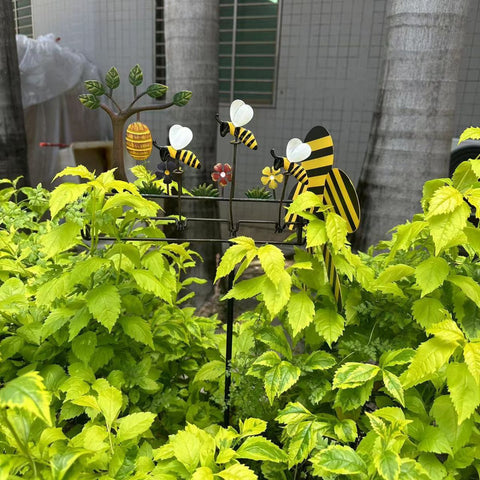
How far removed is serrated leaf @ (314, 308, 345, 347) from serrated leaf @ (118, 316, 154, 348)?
1.85 ft

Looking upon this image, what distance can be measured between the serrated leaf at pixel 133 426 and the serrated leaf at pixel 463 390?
817mm

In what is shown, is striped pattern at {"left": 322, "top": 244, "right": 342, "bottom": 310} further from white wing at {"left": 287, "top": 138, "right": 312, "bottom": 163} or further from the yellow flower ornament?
the yellow flower ornament

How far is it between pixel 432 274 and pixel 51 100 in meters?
7.03

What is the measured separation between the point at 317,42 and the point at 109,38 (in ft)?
11.7

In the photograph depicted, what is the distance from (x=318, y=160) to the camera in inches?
63.4

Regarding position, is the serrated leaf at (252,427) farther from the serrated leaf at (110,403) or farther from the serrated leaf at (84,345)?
the serrated leaf at (84,345)

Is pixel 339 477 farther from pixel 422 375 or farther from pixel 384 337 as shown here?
pixel 384 337

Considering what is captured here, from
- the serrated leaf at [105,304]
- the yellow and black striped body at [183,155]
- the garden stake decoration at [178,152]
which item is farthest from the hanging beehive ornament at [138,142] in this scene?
the serrated leaf at [105,304]

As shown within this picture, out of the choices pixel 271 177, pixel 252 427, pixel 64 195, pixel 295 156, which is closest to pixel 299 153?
pixel 295 156

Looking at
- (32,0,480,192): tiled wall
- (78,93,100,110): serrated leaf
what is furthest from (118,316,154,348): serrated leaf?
(32,0,480,192): tiled wall

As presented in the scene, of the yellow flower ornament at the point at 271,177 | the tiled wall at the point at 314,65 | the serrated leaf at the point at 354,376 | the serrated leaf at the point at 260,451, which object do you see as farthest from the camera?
the tiled wall at the point at 314,65

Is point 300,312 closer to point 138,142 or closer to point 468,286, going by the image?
point 468,286

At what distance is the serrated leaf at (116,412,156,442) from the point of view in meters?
1.20

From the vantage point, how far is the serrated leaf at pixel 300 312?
4.48ft
